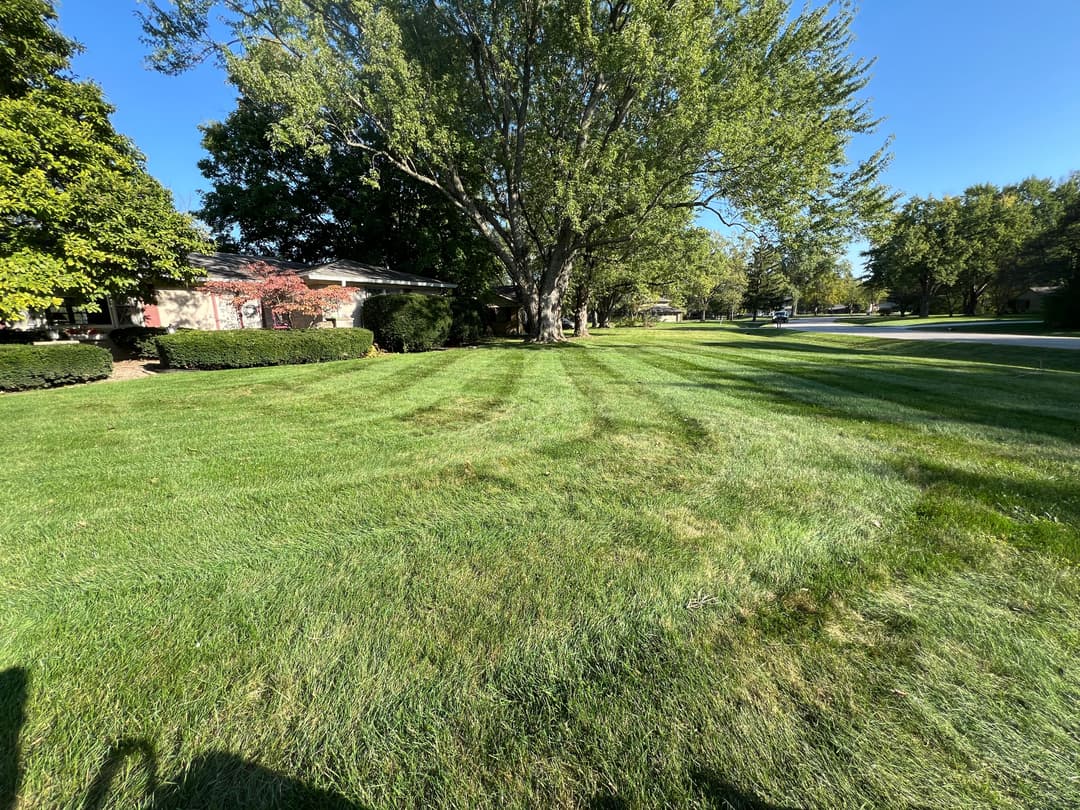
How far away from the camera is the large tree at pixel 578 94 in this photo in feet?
37.7

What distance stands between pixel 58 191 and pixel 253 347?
4.69 meters

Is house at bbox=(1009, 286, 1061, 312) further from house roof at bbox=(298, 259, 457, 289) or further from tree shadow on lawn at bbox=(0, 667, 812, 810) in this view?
tree shadow on lawn at bbox=(0, 667, 812, 810)

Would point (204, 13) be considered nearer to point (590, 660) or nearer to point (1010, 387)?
point (590, 660)

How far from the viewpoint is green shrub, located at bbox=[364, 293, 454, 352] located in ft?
46.5

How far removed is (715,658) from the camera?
1.68 meters

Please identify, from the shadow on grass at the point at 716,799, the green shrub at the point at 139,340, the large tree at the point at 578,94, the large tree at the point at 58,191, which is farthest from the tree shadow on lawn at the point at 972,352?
the green shrub at the point at 139,340

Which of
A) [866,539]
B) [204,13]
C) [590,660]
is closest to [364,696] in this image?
[590,660]

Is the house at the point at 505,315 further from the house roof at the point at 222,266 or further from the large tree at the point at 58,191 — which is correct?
the large tree at the point at 58,191

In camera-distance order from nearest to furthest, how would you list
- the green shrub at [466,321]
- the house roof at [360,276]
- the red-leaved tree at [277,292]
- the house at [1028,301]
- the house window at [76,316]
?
1. the red-leaved tree at [277,292]
2. the house window at [76,316]
3. the green shrub at [466,321]
4. the house roof at [360,276]
5. the house at [1028,301]

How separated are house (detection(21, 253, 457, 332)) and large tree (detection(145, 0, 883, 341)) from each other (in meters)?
5.12

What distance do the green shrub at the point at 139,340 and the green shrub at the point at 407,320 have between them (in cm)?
592

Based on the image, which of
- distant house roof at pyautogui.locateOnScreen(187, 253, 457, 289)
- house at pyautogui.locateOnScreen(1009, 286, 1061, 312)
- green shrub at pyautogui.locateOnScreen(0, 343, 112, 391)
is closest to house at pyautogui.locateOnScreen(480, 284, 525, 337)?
distant house roof at pyautogui.locateOnScreen(187, 253, 457, 289)

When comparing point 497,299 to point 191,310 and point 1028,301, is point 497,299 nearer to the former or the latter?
point 191,310

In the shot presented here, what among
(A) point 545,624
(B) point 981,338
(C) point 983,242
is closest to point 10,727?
(A) point 545,624
